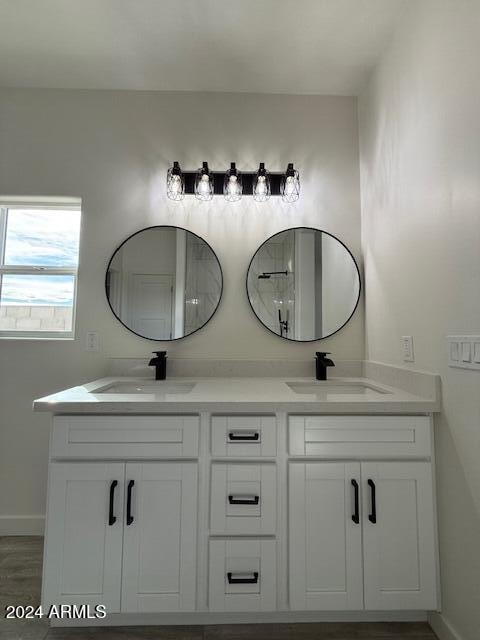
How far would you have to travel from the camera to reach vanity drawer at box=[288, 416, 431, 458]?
134cm

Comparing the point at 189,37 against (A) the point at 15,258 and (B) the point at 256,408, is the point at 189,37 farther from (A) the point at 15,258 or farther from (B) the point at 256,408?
(B) the point at 256,408

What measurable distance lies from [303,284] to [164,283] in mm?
845

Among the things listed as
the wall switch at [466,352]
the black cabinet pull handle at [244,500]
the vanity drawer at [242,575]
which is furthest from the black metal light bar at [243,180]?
the vanity drawer at [242,575]

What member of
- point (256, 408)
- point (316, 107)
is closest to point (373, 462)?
point (256, 408)

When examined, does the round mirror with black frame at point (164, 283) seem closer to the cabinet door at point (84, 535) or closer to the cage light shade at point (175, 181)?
the cage light shade at point (175, 181)

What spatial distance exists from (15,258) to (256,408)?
187 cm

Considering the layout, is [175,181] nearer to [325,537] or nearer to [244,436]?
[244,436]

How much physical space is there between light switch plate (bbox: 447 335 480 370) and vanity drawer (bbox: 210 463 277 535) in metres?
0.78

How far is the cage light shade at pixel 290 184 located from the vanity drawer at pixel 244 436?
4.50 feet

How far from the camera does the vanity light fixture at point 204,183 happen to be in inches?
78.9

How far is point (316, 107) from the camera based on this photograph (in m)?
2.16

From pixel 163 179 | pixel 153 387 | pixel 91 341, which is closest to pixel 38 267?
pixel 91 341

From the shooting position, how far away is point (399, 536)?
1.30 m

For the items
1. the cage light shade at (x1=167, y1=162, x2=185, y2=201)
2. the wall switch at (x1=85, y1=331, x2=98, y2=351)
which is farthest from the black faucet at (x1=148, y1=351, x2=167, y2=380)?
the cage light shade at (x1=167, y1=162, x2=185, y2=201)
